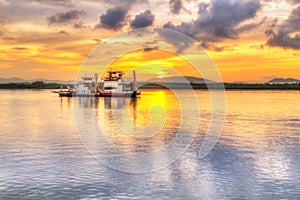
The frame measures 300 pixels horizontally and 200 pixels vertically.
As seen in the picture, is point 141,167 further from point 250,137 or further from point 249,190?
point 250,137

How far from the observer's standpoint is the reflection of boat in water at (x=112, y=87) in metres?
93.5

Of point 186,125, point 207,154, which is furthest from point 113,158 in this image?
point 186,125

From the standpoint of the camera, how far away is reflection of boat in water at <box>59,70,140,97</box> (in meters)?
93.5

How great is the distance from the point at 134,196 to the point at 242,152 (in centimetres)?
918

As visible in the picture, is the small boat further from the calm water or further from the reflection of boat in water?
the calm water

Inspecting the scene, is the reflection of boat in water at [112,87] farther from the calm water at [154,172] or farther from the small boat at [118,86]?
the calm water at [154,172]

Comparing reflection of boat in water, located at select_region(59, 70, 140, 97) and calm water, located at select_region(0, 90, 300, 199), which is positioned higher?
reflection of boat in water, located at select_region(59, 70, 140, 97)

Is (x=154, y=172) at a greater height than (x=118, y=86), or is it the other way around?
(x=118, y=86)

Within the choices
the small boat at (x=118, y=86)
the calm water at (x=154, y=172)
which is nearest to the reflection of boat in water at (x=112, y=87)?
the small boat at (x=118, y=86)

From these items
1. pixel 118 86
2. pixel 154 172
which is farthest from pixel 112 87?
pixel 154 172

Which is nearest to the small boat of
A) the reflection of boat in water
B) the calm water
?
the reflection of boat in water

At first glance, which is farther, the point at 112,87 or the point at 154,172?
the point at 112,87

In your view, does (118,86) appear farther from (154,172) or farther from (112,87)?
(154,172)

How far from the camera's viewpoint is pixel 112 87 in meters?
95.8
